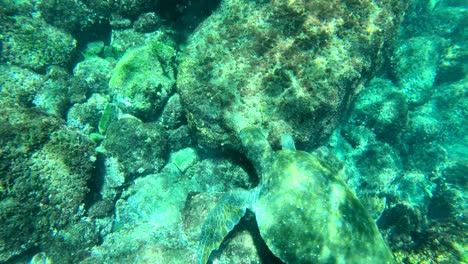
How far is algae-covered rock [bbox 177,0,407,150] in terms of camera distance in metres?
4.29

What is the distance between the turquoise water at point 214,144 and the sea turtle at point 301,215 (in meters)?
0.02

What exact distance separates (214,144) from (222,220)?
1.42m

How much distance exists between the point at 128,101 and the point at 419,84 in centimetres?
947

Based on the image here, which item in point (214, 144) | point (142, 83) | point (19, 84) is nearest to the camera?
point (214, 144)

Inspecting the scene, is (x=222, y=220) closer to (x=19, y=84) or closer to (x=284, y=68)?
(x=284, y=68)

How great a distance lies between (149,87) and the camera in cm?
541

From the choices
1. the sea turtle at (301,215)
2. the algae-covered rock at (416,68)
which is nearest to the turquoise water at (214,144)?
the sea turtle at (301,215)

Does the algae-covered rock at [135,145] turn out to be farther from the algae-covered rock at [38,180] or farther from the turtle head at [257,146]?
the turtle head at [257,146]

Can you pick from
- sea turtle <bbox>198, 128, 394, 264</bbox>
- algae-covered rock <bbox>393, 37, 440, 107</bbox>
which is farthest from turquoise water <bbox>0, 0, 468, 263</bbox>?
algae-covered rock <bbox>393, 37, 440, 107</bbox>

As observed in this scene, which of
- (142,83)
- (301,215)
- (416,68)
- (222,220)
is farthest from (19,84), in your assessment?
(416,68)

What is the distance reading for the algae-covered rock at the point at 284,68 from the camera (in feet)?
14.1

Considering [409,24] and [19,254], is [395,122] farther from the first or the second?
[19,254]

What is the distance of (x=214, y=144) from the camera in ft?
15.0

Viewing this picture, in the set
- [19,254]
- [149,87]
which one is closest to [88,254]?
[19,254]
